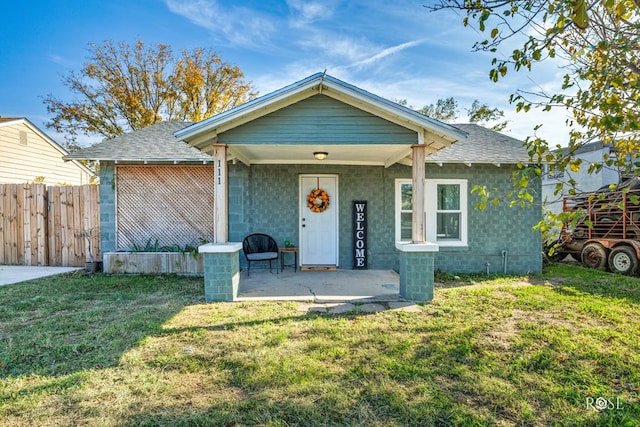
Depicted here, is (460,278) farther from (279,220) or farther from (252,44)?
(252,44)

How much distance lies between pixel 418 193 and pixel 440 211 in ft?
10.4

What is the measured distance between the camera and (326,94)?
5297mm

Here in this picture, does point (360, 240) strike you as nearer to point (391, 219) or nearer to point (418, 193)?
point (391, 219)

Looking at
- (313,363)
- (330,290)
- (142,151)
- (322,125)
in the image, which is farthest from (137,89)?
(313,363)

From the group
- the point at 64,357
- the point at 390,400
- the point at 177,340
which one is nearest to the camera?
the point at 390,400

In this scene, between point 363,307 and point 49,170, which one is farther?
point 49,170

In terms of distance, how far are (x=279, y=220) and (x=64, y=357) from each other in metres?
5.11

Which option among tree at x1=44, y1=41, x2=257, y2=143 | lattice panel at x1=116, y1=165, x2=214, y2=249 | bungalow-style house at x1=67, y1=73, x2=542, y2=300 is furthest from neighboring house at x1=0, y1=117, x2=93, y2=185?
bungalow-style house at x1=67, y1=73, x2=542, y2=300

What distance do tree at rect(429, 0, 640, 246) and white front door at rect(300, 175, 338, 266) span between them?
17.4ft

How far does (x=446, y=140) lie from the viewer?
5398mm

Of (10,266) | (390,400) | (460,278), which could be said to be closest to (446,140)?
(460,278)

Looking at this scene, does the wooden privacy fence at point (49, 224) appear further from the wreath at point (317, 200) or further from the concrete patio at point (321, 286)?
the wreath at point (317, 200)

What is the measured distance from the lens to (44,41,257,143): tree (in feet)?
56.2

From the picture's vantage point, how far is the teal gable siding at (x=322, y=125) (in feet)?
17.5
